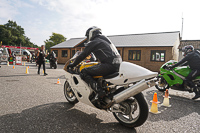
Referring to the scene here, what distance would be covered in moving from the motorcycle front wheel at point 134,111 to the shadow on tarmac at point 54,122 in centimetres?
14

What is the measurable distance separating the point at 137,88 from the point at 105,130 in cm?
Answer: 103

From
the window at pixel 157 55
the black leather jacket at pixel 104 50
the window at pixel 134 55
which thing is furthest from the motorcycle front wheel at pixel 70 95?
the window at pixel 134 55

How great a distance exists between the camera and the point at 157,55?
19438mm

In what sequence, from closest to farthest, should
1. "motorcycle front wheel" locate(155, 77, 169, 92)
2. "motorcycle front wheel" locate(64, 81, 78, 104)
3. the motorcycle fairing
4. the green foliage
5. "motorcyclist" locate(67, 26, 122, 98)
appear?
"motorcyclist" locate(67, 26, 122, 98)
the motorcycle fairing
"motorcycle front wheel" locate(64, 81, 78, 104)
"motorcycle front wheel" locate(155, 77, 169, 92)
the green foliage

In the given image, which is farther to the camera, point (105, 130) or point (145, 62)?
point (145, 62)

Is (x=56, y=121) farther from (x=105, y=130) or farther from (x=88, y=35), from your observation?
(x=88, y=35)

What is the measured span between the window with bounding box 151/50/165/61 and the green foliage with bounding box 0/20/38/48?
242 feet

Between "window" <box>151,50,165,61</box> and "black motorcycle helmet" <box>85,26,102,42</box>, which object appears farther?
"window" <box>151,50,165,61</box>

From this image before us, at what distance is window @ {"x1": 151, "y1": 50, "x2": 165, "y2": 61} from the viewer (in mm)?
19069

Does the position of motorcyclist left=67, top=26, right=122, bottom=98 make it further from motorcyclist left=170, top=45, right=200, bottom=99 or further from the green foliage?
the green foliage

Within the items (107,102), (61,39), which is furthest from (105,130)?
(61,39)

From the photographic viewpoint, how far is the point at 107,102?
282 cm

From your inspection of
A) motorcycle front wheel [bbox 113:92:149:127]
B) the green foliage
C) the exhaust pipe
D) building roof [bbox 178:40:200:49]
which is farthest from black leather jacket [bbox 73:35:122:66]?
the green foliage

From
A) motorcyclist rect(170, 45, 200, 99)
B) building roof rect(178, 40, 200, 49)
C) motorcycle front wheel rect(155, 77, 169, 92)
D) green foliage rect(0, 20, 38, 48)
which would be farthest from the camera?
green foliage rect(0, 20, 38, 48)
